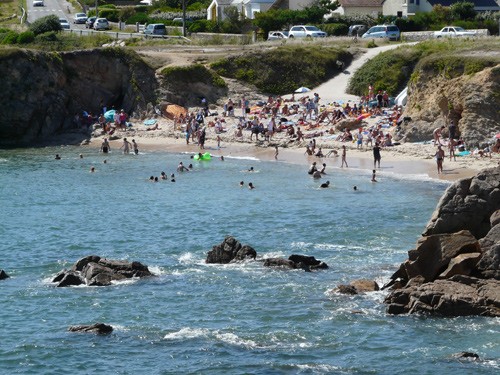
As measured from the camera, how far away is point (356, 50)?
79375mm

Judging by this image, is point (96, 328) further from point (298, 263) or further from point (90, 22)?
point (90, 22)

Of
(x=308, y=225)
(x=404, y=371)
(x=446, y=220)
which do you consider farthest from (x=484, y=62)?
(x=404, y=371)

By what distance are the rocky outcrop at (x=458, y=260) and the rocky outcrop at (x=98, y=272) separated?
9.05 meters

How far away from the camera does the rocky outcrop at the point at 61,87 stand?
234 ft

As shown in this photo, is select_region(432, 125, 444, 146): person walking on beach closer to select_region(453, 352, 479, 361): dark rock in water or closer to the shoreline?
the shoreline

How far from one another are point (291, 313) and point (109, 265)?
25.4 ft

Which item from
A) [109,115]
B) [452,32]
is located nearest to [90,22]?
[109,115]

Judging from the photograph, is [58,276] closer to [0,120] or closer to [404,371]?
[404,371]

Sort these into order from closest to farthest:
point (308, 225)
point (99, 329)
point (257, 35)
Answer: point (99, 329) < point (308, 225) < point (257, 35)

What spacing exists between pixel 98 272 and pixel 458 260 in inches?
479

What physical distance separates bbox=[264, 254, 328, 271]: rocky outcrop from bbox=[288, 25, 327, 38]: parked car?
5207 cm

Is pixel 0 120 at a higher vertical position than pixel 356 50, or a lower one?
lower

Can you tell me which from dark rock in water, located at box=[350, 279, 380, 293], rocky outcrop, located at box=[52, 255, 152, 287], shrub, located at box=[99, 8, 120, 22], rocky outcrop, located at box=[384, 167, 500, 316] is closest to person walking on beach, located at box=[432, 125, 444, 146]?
dark rock in water, located at box=[350, 279, 380, 293]

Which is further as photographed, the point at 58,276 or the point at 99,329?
the point at 58,276
